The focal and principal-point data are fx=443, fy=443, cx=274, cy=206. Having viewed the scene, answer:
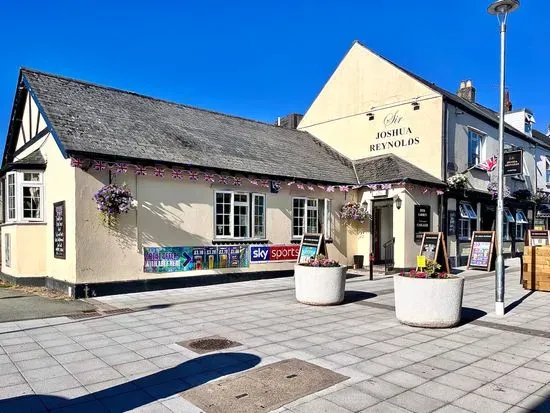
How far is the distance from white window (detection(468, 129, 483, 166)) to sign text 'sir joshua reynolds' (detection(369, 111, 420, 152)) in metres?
2.97

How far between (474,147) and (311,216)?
27.9 feet

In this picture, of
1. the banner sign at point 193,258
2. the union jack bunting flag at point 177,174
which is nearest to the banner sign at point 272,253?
the banner sign at point 193,258

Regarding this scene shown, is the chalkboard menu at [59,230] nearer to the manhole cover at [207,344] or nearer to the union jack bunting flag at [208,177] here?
the union jack bunting flag at [208,177]

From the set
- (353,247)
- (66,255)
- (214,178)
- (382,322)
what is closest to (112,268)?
(66,255)

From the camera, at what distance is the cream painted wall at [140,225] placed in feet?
34.7

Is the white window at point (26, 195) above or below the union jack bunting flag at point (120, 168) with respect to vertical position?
below

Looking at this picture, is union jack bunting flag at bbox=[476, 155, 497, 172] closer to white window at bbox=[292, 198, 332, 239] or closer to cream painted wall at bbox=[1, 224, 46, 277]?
white window at bbox=[292, 198, 332, 239]

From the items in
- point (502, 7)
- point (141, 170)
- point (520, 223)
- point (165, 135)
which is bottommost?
point (520, 223)

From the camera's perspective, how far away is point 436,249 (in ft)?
46.2

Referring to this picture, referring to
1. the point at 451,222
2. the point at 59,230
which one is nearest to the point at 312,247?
the point at 59,230

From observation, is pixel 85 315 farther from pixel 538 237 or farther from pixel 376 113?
pixel 538 237

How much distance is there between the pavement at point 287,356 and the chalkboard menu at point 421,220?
6197mm

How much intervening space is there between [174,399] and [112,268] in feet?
23.6

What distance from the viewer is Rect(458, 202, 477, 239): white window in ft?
59.6
